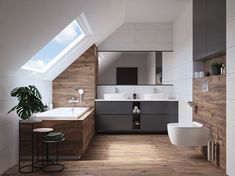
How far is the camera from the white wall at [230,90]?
266cm

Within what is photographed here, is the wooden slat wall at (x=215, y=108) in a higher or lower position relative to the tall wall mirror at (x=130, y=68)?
lower

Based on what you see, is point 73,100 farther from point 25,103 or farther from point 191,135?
point 191,135

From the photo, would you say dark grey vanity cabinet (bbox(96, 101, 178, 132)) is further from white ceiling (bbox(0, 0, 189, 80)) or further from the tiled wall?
white ceiling (bbox(0, 0, 189, 80))

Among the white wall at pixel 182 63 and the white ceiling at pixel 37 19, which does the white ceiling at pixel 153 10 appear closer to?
the white ceiling at pixel 37 19

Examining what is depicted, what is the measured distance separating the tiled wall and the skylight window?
1.45m

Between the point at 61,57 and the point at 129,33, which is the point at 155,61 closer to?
the point at 129,33

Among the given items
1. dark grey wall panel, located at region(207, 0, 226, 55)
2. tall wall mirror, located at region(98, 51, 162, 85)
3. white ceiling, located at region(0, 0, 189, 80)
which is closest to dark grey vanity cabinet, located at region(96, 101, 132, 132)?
tall wall mirror, located at region(98, 51, 162, 85)

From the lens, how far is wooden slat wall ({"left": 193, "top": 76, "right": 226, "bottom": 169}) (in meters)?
2.97

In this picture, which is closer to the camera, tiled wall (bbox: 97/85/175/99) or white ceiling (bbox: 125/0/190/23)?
white ceiling (bbox: 125/0/190/23)

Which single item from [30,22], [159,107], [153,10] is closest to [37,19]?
[30,22]

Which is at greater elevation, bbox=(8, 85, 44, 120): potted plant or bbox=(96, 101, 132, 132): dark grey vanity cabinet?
bbox=(8, 85, 44, 120): potted plant

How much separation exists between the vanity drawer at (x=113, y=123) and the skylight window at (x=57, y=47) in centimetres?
154

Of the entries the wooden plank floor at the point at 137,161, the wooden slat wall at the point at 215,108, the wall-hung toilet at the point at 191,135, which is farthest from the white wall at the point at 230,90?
the wall-hung toilet at the point at 191,135

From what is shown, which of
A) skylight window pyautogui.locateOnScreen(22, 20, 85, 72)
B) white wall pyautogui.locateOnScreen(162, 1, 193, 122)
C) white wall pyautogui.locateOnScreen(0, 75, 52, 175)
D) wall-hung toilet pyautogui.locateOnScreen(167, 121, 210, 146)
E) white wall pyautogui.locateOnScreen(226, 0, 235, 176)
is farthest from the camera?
white wall pyautogui.locateOnScreen(162, 1, 193, 122)
